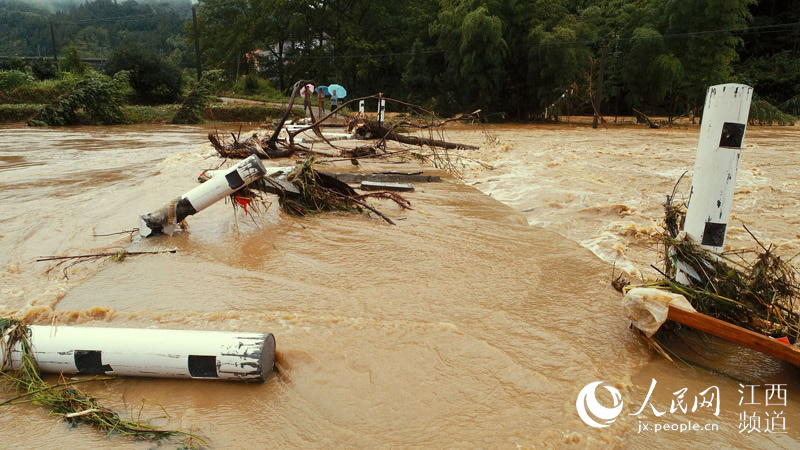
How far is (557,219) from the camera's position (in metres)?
5.53

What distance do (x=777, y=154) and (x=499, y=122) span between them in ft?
46.0

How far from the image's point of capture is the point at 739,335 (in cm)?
236

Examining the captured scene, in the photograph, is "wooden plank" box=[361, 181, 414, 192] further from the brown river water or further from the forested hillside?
the forested hillside

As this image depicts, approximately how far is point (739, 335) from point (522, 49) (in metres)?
22.2

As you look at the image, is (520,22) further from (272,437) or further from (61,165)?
(272,437)

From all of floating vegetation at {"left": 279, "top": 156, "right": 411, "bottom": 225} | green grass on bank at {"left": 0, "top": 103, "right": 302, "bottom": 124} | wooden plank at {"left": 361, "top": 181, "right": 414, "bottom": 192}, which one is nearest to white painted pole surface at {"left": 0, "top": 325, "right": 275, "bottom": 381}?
floating vegetation at {"left": 279, "top": 156, "right": 411, "bottom": 225}

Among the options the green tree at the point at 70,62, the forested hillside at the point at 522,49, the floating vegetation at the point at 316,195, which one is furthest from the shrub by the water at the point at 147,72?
the floating vegetation at the point at 316,195

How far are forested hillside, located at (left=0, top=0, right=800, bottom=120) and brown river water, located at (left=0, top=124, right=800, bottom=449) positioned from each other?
1695 centimetres

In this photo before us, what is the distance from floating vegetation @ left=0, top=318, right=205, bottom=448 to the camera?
1.97 metres

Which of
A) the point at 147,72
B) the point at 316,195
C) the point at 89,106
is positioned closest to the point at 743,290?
the point at 316,195

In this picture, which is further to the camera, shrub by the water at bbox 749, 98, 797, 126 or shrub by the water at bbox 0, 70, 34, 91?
shrub by the water at bbox 0, 70, 34, 91

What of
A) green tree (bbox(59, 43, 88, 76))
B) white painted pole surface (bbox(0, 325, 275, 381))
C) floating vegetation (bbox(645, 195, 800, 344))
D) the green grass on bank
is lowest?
white painted pole surface (bbox(0, 325, 275, 381))

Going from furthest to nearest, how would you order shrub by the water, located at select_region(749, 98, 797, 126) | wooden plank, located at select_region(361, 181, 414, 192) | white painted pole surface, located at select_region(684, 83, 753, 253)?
shrub by the water, located at select_region(749, 98, 797, 126)
wooden plank, located at select_region(361, 181, 414, 192)
white painted pole surface, located at select_region(684, 83, 753, 253)

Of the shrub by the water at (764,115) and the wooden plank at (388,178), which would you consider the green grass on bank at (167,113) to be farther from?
the shrub by the water at (764,115)
